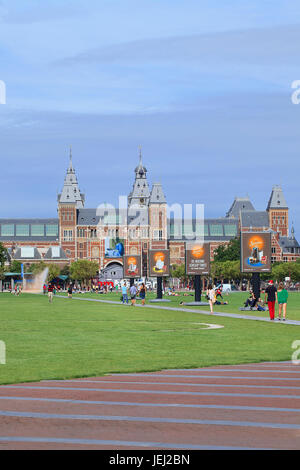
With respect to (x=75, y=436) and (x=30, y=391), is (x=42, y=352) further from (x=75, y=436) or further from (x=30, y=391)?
(x=75, y=436)

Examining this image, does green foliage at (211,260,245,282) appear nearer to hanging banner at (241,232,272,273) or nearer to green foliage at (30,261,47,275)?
green foliage at (30,261,47,275)

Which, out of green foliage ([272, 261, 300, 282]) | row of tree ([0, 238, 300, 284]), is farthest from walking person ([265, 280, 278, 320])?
green foliage ([272, 261, 300, 282])

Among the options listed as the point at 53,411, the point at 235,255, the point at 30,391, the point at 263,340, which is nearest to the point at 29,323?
the point at 263,340

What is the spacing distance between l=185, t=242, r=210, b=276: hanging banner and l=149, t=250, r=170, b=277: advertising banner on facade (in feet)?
36.2

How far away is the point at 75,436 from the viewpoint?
10.4 metres

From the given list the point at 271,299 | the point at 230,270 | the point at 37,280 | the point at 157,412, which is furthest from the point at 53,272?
the point at 157,412

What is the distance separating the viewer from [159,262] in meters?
74.9

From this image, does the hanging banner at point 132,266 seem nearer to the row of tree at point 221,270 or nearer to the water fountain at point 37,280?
the row of tree at point 221,270

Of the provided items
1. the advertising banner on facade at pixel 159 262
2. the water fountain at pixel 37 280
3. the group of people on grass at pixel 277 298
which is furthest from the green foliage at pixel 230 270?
the group of people on grass at pixel 277 298

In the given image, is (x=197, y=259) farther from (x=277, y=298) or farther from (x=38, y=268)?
(x=38, y=268)

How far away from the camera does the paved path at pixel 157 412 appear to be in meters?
10.0

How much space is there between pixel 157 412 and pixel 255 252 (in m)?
41.3

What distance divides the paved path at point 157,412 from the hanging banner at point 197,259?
46.0 meters

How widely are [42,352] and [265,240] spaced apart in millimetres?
33125
